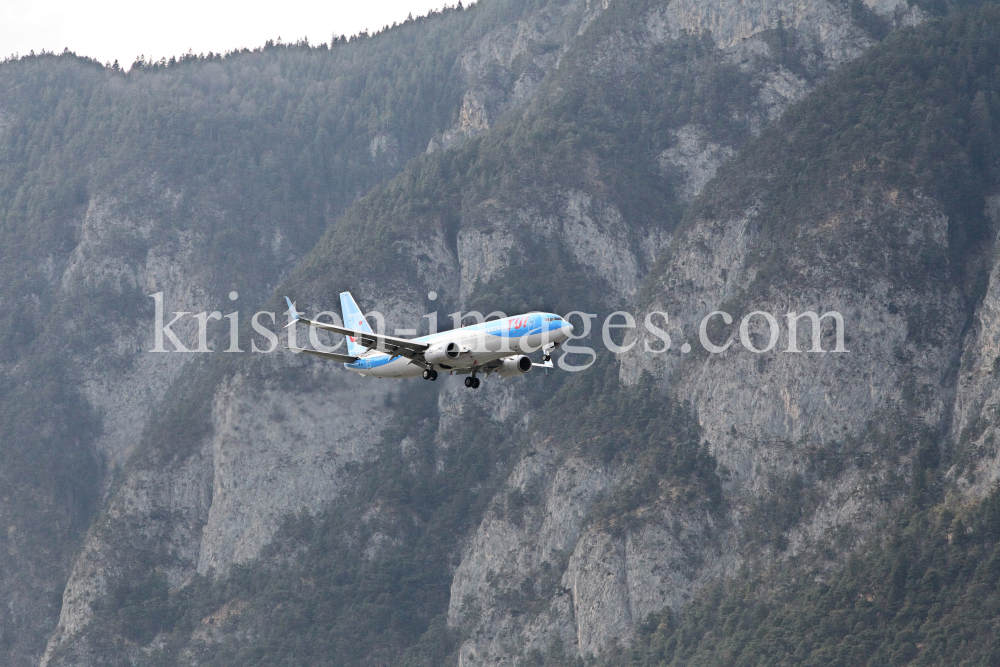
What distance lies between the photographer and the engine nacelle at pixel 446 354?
3374 inches

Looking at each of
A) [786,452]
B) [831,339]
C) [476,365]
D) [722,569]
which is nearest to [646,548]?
[722,569]

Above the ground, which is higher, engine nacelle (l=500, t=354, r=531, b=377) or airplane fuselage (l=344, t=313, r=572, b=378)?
airplane fuselage (l=344, t=313, r=572, b=378)

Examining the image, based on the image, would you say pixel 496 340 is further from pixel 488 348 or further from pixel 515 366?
pixel 515 366

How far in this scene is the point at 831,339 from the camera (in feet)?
621

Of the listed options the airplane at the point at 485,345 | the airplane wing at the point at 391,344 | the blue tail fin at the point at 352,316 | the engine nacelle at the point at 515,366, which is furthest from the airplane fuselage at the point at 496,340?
the blue tail fin at the point at 352,316

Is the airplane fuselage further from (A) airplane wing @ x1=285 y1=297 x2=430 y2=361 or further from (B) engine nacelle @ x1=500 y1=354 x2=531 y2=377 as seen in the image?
(A) airplane wing @ x1=285 y1=297 x2=430 y2=361

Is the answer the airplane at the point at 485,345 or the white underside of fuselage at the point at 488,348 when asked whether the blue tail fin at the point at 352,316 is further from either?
the white underside of fuselage at the point at 488,348

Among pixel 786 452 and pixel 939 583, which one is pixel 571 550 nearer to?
pixel 786 452

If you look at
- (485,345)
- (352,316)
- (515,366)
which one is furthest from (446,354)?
(352,316)

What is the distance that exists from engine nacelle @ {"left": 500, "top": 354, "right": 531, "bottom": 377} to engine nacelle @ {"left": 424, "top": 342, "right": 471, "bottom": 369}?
11.5ft

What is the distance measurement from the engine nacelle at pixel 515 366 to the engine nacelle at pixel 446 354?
3491mm

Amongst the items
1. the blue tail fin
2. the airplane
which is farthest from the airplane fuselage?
the blue tail fin

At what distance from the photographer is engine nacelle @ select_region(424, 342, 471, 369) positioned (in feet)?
281

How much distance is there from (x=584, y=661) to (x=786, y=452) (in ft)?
125
